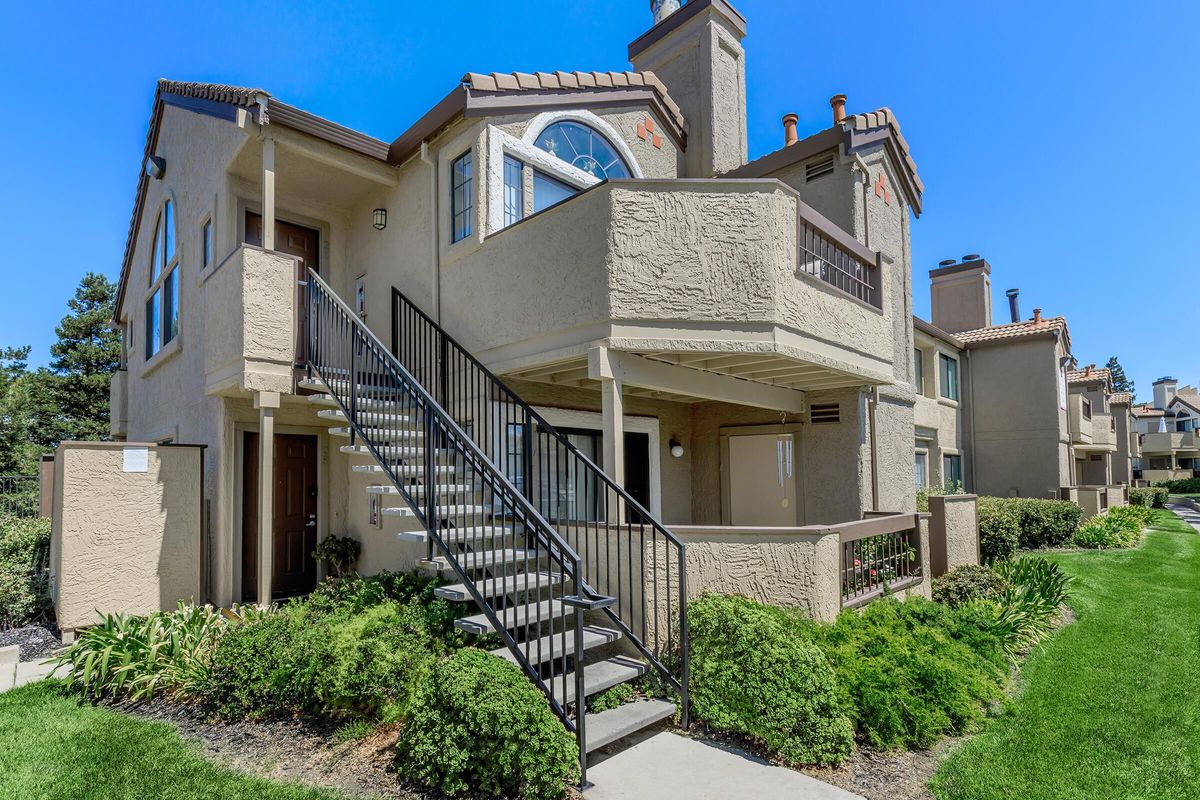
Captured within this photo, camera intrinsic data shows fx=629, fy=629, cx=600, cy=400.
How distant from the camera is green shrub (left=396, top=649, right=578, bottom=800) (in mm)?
3805

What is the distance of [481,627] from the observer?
15.6 feet

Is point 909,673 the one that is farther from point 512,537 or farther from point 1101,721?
point 512,537

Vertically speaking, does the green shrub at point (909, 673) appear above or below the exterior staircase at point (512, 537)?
below

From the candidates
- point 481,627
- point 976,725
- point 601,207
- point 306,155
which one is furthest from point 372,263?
point 976,725

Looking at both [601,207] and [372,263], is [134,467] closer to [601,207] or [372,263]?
[372,263]

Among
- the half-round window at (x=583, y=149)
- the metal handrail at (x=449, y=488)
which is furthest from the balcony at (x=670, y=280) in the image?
the half-round window at (x=583, y=149)

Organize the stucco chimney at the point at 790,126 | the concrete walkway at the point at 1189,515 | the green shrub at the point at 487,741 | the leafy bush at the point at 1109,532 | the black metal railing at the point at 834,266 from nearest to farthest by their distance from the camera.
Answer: the green shrub at the point at 487,741 → the black metal railing at the point at 834,266 → the stucco chimney at the point at 790,126 → the leafy bush at the point at 1109,532 → the concrete walkway at the point at 1189,515

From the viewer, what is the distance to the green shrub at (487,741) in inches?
150

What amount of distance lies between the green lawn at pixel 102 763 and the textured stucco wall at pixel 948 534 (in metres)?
8.15

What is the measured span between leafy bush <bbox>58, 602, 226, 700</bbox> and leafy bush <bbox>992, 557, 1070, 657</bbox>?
807 cm

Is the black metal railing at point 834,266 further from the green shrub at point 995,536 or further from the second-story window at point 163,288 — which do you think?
the second-story window at point 163,288

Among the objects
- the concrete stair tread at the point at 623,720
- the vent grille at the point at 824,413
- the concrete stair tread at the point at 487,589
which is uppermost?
the vent grille at the point at 824,413

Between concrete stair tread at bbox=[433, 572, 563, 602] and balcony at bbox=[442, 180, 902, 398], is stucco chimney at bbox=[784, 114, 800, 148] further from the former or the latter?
concrete stair tread at bbox=[433, 572, 563, 602]

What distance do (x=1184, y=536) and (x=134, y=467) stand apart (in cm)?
2644
